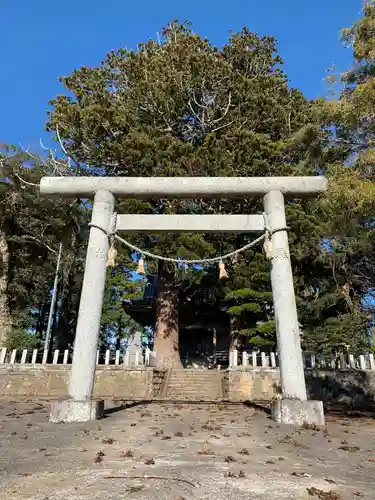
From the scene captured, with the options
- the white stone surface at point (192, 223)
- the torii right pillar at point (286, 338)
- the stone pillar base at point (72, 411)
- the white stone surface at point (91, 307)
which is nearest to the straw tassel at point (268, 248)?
the torii right pillar at point (286, 338)

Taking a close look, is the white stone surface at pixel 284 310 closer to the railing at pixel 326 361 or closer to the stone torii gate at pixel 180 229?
the stone torii gate at pixel 180 229

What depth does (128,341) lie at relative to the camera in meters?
35.8

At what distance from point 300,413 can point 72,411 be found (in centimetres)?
336

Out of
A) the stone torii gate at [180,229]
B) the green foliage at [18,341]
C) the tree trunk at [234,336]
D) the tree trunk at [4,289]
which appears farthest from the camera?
the tree trunk at [4,289]

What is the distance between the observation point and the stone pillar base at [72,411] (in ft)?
18.3

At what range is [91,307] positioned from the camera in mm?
6230

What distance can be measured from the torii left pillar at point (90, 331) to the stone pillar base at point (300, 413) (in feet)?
9.29

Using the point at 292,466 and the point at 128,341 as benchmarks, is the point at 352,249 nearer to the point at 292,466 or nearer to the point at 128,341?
the point at 292,466

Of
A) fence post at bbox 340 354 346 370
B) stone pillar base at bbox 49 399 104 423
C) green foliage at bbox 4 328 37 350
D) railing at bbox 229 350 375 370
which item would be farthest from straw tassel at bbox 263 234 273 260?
green foliage at bbox 4 328 37 350

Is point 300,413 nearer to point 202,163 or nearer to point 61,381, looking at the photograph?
point 61,381

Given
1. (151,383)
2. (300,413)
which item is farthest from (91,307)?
(151,383)

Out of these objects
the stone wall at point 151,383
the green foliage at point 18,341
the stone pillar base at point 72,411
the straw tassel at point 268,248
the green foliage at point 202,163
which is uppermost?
the green foliage at point 202,163

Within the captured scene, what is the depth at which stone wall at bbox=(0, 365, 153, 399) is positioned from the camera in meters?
12.3

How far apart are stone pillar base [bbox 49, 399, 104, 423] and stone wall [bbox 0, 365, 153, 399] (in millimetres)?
6855
